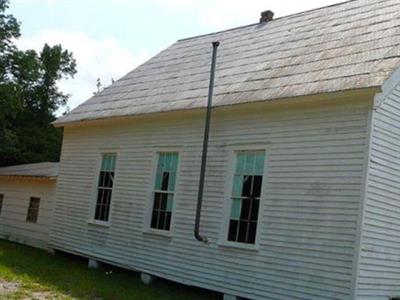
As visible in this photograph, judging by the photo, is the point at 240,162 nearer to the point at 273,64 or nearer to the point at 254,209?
the point at 254,209

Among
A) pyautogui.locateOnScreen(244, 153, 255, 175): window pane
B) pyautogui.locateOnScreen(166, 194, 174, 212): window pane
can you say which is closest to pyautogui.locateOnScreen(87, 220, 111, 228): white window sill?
pyautogui.locateOnScreen(166, 194, 174, 212): window pane

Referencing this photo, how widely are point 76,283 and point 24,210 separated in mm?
9054

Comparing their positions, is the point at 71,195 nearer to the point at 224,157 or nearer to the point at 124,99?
the point at 124,99

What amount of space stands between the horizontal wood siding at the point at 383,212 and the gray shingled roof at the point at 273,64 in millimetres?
920

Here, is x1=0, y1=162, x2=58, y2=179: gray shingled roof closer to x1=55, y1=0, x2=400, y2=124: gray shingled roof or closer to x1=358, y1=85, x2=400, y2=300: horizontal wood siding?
x1=55, y1=0, x2=400, y2=124: gray shingled roof

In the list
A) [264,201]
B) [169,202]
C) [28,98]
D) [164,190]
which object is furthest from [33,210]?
[28,98]

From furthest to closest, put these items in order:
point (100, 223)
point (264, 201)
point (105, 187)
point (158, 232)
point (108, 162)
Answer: point (108, 162), point (105, 187), point (100, 223), point (158, 232), point (264, 201)

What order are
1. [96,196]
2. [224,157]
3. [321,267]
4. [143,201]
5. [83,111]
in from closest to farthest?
1. [321,267]
2. [224,157]
3. [143,201]
4. [96,196]
5. [83,111]

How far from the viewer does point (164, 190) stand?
1379cm

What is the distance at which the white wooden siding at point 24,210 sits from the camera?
19.1 metres

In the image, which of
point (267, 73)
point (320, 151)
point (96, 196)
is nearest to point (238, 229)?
point (320, 151)

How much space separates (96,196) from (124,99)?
2.82 metres

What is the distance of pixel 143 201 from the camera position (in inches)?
559

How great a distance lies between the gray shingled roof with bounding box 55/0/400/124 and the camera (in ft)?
34.5
